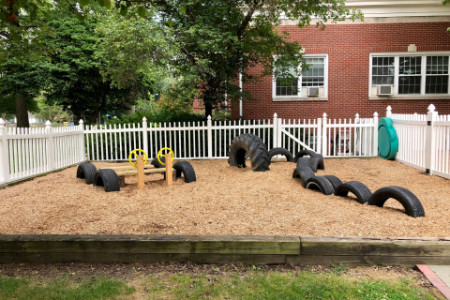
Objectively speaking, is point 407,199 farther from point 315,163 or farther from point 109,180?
point 109,180

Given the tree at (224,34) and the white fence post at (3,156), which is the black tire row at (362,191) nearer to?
the tree at (224,34)

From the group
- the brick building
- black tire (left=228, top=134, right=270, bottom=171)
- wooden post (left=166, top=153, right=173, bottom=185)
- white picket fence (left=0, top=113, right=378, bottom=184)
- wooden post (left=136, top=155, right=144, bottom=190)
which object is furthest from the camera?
the brick building

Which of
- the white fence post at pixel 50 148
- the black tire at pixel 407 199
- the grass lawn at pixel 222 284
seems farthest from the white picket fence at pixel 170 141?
the black tire at pixel 407 199

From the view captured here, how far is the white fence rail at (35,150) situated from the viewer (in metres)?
7.54

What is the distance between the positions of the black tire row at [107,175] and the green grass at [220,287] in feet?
10.6

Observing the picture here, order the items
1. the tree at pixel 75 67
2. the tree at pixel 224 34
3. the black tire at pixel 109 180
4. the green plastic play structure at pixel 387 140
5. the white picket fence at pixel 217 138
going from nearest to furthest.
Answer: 1. the black tire at pixel 109 180
2. the tree at pixel 224 34
3. the green plastic play structure at pixel 387 140
4. the white picket fence at pixel 217 138
5. the tree at pixel 75 67

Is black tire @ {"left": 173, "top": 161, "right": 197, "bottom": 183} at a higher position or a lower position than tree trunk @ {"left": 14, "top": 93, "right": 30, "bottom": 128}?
lower

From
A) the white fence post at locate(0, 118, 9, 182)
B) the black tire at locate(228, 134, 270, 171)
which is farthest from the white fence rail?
the black tire at locate(228, 134, 270, 171)

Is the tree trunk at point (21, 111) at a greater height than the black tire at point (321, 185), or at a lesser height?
greater

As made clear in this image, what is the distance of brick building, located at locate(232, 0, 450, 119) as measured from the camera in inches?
603

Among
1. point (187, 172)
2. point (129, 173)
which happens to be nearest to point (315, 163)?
point (187, 172)

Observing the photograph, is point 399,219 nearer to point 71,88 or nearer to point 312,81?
point 312,81

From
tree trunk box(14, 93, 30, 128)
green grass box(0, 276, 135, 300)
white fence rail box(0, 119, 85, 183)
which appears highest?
tree trunk box(14, 93, 30, 128)

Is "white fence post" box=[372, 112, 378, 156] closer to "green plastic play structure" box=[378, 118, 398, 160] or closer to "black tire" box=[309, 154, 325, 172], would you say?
"green plastic play structure" box=[378, 118, 398, 160]
